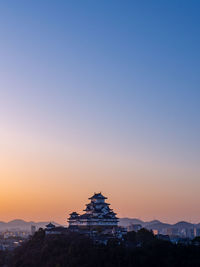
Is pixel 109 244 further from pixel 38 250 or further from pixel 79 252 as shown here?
pixel 38 250

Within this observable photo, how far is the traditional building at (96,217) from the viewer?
168ft

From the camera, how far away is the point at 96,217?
168ft

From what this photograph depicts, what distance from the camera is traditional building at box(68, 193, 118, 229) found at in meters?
51.3

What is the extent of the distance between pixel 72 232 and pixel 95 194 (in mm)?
7844

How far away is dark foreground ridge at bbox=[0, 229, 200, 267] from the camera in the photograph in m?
39.1

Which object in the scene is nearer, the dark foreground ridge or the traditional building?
the dark foreground ridge

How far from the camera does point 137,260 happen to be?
39.2 m

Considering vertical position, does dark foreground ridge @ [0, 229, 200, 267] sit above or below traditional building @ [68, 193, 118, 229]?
below

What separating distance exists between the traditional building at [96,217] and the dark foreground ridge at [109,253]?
11.9 feet

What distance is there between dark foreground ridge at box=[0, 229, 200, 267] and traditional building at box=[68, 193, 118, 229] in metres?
3.64

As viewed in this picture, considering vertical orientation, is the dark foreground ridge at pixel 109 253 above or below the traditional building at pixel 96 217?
below

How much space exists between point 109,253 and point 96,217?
11027 mm

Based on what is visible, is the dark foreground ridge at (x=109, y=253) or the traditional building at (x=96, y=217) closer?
the dark foreground ridge at (x=109, y=253)

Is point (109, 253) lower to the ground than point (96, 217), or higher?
lower
